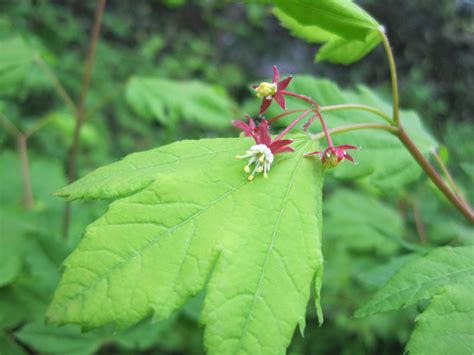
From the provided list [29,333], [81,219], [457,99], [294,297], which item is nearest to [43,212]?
[81,219]

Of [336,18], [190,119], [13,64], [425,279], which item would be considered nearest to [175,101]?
[190,119]

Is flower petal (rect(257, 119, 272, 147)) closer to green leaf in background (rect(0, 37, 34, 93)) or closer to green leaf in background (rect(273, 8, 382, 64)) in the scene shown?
green leaf in background (rect(273, 8, 382, 64))

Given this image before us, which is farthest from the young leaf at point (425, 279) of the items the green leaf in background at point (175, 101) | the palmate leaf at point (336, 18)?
the green leaf in background at point (175, 101)

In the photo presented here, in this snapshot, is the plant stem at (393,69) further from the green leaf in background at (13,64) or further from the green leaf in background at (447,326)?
the green leaf in background at (13,64)

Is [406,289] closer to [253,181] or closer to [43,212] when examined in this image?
[253,181]

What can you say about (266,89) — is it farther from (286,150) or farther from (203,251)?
(203,251)

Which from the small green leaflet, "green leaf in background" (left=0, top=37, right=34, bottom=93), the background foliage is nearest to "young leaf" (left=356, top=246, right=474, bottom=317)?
the small green leaflet
